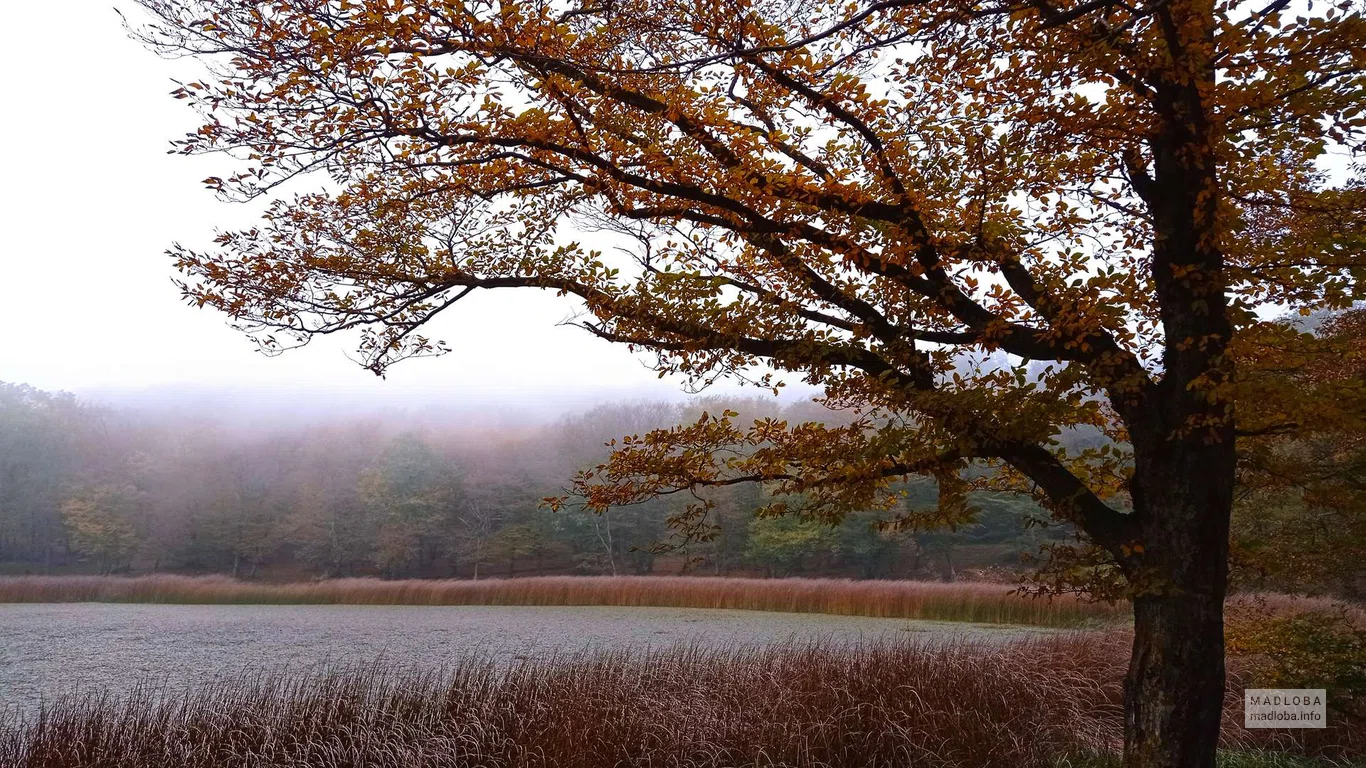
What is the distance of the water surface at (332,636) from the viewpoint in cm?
934

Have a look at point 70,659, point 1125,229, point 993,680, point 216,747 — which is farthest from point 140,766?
point 70,659

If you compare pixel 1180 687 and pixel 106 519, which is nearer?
pixel 1180 687

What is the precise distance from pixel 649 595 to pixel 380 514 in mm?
19721

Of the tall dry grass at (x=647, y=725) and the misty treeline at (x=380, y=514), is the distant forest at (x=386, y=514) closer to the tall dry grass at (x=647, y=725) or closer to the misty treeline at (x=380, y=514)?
the misty treeline at (x=380, y=514)

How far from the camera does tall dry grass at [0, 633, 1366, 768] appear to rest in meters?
4.95

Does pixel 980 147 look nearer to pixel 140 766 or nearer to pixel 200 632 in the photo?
pixel 140 766

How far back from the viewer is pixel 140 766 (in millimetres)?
4859

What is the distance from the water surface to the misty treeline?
13399 millimetres

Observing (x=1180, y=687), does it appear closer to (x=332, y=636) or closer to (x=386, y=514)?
(x=332, y=636)

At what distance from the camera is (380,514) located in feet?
109

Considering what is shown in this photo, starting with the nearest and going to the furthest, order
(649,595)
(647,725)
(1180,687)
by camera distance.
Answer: (1180,687) → (647,725) → (649,595)

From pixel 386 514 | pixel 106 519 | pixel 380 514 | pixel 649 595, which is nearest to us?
pixel 649 595

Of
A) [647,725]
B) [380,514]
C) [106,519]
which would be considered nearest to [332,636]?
[647,725]

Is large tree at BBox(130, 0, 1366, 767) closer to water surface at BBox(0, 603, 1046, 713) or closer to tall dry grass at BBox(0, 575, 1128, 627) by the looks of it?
water surface at BBox(0, 603, 1046, 713)
